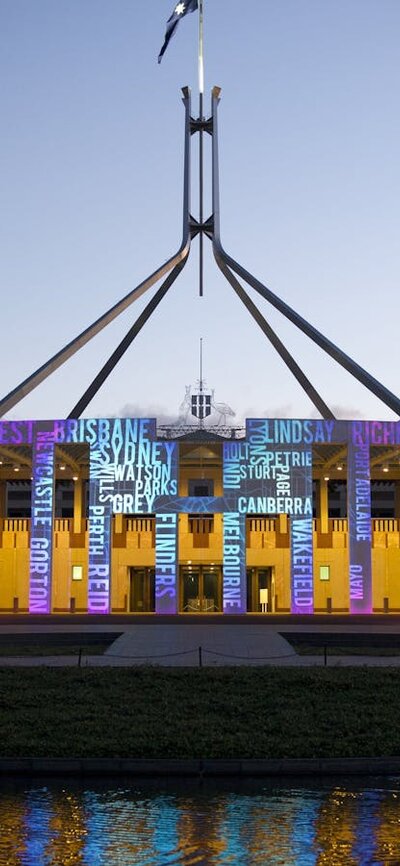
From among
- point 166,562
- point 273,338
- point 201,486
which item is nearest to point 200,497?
point 166,562

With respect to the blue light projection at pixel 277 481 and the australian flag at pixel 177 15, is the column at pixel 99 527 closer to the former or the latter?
the blue light projection at pixel 277 481

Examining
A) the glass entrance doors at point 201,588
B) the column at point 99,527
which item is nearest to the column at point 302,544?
the glass entrance doors at point 201,588

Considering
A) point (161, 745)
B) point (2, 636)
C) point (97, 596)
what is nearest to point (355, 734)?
point (161, 745)

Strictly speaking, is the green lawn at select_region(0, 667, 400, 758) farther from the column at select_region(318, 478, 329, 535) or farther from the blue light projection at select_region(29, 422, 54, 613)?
the column at select_region(318, 478, 329, 535)

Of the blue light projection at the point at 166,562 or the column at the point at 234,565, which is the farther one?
the column at the point at 234,565

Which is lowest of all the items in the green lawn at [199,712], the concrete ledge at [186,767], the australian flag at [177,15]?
the concrete ledge at [186,767]

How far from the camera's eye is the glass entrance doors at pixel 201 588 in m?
39.4

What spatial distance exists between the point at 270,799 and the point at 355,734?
3193mm

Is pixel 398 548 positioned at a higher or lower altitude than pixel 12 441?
lower

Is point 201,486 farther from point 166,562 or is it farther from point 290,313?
point 166,562

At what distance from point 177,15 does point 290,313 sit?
48.9 ft

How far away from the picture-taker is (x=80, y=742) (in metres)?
12.9

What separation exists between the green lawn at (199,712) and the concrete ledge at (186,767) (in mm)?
391

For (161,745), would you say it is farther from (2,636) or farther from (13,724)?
(2,636)
